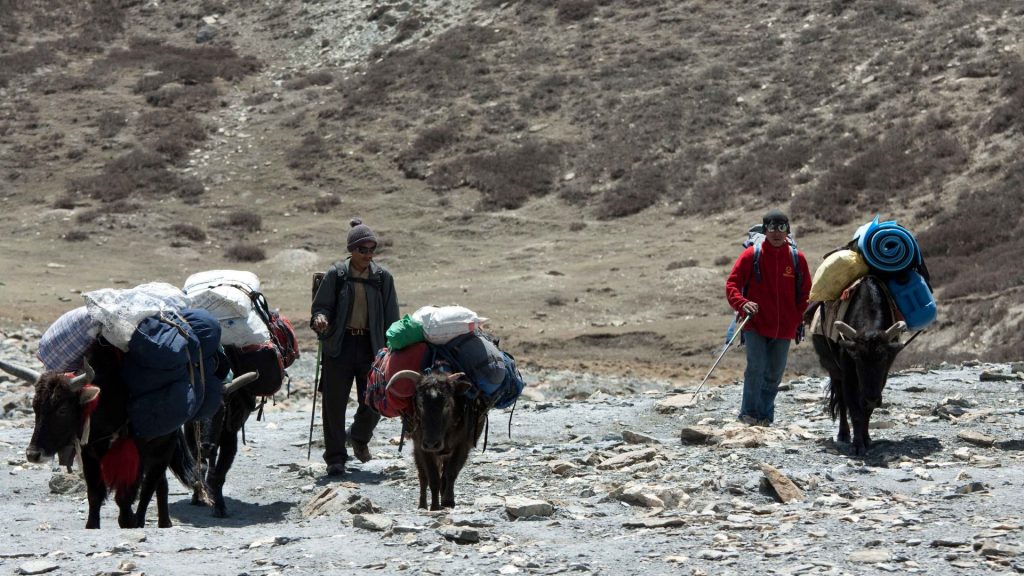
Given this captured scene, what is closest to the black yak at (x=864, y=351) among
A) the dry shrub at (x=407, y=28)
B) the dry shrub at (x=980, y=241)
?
the dry shrub at (x=980, y=241)

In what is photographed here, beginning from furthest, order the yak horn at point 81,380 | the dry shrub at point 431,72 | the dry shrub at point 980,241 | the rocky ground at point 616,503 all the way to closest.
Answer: the dry shrub at point 431,72
the dry shrub at point 980,241
the yak horn at point 81,380
the rocky ground at point 616,503

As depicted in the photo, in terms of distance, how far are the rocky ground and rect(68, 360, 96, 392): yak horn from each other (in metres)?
0.75

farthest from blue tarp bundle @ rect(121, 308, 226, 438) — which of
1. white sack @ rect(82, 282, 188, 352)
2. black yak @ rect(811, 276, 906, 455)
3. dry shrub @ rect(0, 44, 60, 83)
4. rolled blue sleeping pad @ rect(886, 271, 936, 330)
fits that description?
dry shrub @ rect(0, 44, 60, 83)

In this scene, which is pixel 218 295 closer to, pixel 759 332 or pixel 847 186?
pixel 759 332

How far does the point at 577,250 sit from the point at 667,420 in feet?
54.5

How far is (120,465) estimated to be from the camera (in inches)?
284

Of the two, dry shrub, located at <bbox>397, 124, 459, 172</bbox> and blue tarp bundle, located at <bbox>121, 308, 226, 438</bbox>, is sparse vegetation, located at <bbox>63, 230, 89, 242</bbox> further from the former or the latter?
blue tarp bundle, located at <bbox>121, 308, 226, 438</bbox>

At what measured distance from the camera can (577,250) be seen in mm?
28406

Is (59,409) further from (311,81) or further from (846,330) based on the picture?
(311,81)

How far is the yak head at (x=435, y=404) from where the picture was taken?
300 inches

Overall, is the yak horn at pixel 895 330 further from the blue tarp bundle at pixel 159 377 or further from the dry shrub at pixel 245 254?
the dry shrub at pixel 245 254

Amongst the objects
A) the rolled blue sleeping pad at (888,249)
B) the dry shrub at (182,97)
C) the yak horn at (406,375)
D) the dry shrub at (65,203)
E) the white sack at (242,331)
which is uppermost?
the dry shrub at (182,97)

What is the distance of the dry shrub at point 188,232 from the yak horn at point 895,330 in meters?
23.4

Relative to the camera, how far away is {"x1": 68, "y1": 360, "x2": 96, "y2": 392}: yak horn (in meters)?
6.75
